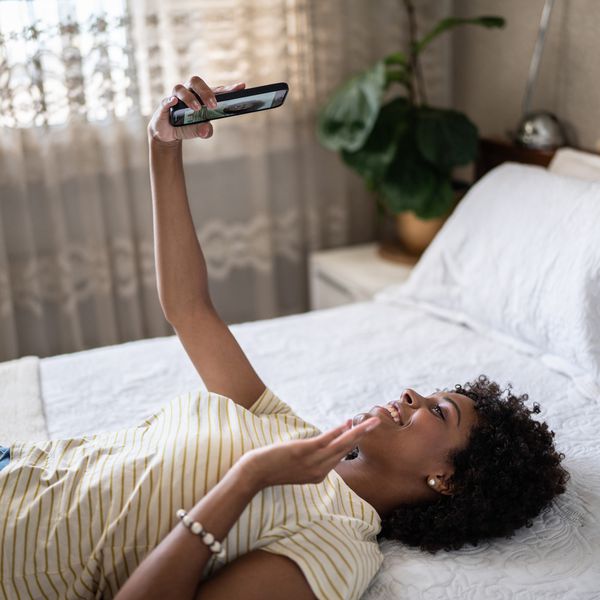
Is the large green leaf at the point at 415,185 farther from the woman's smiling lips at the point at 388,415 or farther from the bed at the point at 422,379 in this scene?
the woman's smiling lips at the point at 388,415

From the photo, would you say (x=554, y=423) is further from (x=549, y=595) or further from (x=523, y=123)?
(x=523, y=123)

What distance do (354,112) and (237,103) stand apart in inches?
49.9

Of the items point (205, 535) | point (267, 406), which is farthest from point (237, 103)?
point (205, 535)

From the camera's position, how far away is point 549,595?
3.90 ft

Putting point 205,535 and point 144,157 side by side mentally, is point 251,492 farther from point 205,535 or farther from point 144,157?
point 144,157

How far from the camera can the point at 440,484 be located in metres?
1.28

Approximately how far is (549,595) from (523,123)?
1704mm

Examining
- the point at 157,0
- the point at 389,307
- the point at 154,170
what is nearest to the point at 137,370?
the point at 154,170

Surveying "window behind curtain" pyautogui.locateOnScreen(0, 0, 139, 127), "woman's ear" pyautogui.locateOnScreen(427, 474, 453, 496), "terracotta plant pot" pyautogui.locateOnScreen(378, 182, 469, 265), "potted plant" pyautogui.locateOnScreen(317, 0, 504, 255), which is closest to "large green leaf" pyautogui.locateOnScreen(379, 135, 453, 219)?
"potted plant" pyautogui.locateOnScreen(317, 0, 504, 255)

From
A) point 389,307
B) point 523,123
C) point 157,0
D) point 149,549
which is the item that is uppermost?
point 157,0

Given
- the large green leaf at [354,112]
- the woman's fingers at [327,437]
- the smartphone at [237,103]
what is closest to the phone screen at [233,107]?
the smartphone at [237,103]

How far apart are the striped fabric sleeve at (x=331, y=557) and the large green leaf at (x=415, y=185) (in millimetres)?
1614

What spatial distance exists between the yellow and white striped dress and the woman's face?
0.25ft

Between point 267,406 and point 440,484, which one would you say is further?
point 267,406
